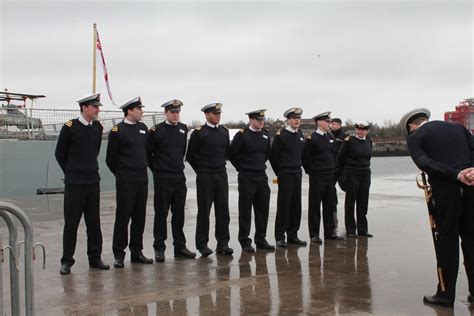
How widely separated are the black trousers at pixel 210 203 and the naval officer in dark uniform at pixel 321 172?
1555mm

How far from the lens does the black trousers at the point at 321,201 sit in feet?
27.2

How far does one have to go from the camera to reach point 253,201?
780 cm

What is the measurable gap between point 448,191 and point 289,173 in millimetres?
3352

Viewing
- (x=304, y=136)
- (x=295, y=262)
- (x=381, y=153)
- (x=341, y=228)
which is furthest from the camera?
(x=381, y=153)

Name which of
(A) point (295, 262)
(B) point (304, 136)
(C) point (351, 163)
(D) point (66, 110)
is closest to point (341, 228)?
(C) point (351, 163)

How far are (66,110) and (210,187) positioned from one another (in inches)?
406

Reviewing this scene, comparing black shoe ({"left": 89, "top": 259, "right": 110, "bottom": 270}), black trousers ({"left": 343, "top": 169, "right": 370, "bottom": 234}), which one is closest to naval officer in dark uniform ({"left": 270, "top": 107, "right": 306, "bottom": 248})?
black trousers ({"left": 343, "top": 169, "right": 370, "bottom": 234})

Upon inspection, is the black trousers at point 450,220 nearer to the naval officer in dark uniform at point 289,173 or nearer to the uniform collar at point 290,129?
the naval officer in dark uniform at point 289,173

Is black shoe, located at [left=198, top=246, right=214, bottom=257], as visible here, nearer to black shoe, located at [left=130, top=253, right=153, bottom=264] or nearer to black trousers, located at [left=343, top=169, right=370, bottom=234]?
black shoe, located at [left=130, top=253, right=153, bottom=264]

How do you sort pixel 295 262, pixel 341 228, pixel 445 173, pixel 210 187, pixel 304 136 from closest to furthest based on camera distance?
1. pixel 445 173
2. pixel 295 262
3. pixel 210 187
4. pixel 304 136
5. pixel 341 228

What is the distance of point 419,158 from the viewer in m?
4.93

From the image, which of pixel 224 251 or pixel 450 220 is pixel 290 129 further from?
pixel 450 220

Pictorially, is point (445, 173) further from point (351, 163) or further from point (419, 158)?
point (351, 163)

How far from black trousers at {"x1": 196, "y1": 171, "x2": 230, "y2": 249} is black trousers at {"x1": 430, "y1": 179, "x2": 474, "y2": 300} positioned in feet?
10.3
